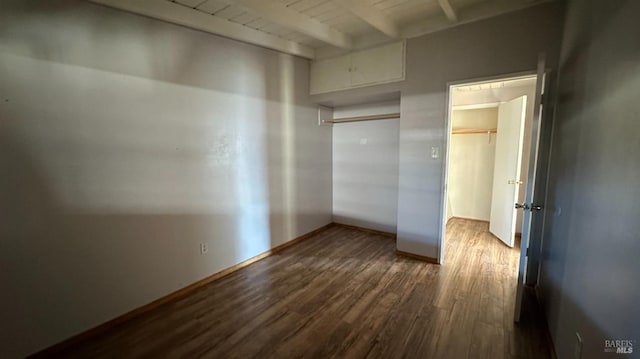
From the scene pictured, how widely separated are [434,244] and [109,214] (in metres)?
3.31

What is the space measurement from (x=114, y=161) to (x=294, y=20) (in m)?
2.10

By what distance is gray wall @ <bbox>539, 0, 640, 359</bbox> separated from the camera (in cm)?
102

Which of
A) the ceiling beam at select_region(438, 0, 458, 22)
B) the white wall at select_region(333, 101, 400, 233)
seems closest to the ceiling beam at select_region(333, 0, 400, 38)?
the ceiling beam at select_region(438, 0, 458, 22)

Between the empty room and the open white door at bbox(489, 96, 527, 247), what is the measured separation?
37mm

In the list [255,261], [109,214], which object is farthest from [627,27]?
[255,261]

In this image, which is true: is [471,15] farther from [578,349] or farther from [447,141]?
[578,349]

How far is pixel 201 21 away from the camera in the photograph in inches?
102

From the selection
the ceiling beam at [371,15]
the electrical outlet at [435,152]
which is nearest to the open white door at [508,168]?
the electrical outlet at [435,152]

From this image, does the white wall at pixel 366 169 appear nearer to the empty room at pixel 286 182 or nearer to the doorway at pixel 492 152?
the empty room at pixel 286 182

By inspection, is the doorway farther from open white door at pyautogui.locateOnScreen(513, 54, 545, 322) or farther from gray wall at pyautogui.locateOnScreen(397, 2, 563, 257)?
open white door at pyautogui.locateOnScreen(513, 54, 545, 322)

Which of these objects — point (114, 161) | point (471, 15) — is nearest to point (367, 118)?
point (471, 15)

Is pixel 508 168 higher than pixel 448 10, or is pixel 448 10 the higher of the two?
pixel 448 10

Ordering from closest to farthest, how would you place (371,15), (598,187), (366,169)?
(598,187), (371,15), (366,169)

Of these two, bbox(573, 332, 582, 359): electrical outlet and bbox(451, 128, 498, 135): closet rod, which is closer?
bbox(573, 332, 582, 359): electrical outlet
